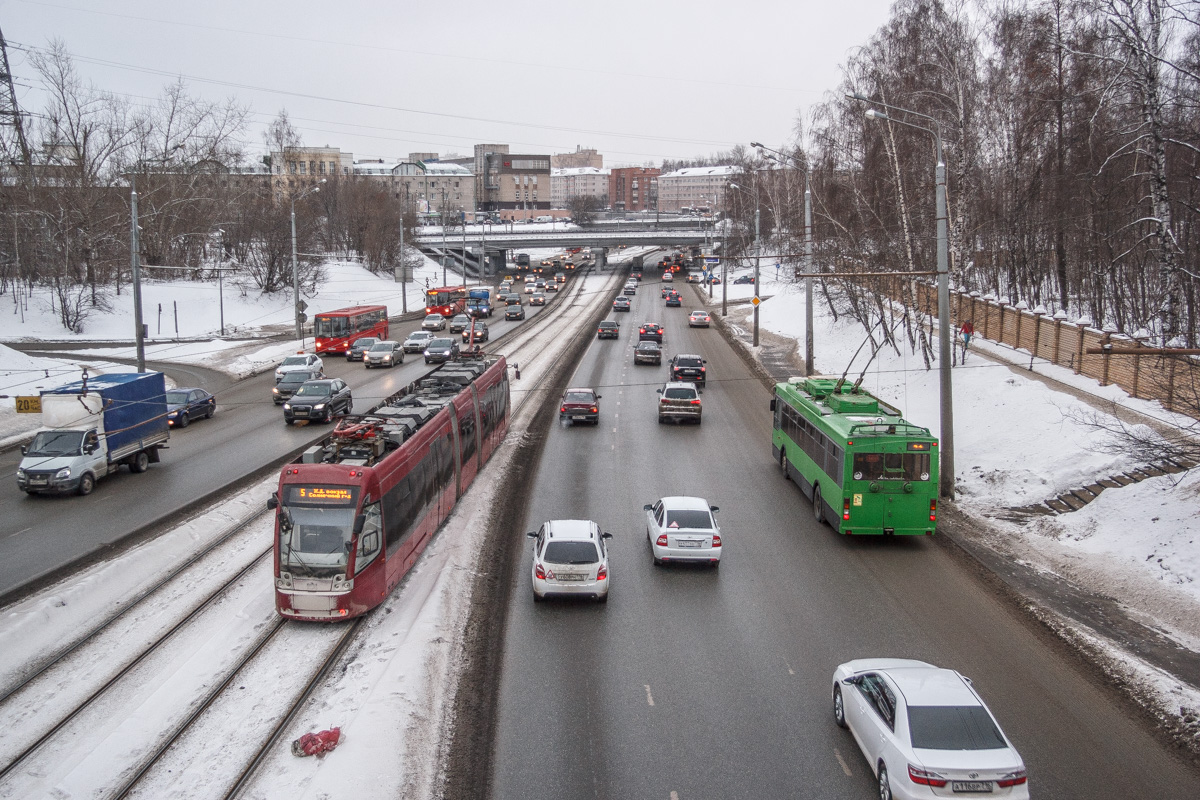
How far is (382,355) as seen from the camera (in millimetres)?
45500

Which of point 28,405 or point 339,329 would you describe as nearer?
point 28,405

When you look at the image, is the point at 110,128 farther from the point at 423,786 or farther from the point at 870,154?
the point at 423,786

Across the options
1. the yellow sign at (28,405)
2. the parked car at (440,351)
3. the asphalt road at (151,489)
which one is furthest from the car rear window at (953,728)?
the parked car at (440,351)

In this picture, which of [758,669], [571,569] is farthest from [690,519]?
[758,669]

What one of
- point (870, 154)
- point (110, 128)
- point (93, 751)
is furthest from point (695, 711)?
point (110, 128)

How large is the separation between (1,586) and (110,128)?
210 ft

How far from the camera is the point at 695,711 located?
11586mm

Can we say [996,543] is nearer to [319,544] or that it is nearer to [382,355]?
[319,544]

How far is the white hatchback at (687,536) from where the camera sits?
55.6 ft

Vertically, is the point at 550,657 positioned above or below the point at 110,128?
below

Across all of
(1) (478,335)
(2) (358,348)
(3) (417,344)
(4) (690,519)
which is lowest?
(4) (690,519)

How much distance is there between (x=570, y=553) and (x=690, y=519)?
317 centimetres

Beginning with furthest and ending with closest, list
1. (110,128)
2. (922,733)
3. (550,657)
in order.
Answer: (110,128)
(550,657)
(922,733)

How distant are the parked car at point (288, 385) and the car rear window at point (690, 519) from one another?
21724mm
